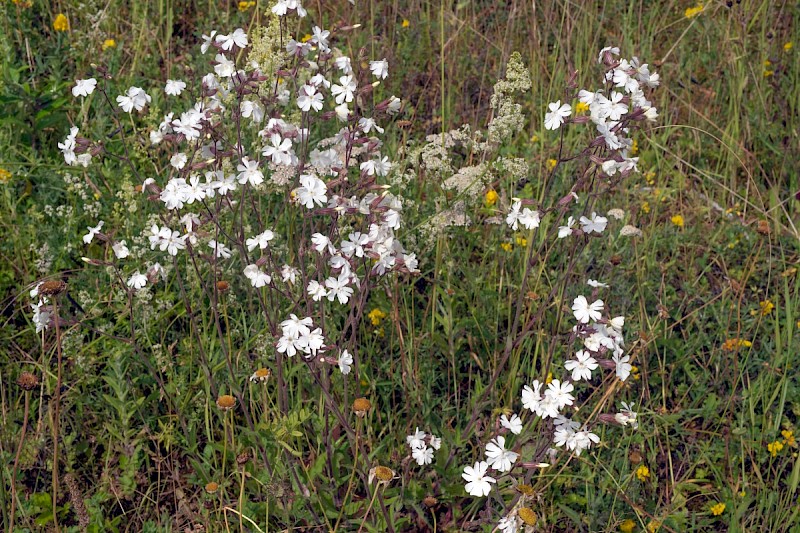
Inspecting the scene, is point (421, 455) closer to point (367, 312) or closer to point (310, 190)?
point (310, 190)

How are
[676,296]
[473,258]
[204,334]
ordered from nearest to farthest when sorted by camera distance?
1. [204,334]
2. [676,296]
3. [473,258]

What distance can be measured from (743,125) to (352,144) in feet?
8.73

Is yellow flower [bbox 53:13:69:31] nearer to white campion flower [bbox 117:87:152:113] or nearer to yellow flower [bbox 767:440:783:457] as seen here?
white campion flower [bbox 117:87:152:113]

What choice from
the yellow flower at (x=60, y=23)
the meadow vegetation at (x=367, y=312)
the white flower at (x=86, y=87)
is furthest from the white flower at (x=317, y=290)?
the yellow flower at (x=60, y=23)

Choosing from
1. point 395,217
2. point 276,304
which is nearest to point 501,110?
point 395,217

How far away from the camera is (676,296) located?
298 cm

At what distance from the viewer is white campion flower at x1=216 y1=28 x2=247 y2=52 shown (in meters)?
1.86

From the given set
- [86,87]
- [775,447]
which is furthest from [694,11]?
[86,87]

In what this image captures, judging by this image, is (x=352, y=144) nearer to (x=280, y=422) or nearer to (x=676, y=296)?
(x=280, y=422)

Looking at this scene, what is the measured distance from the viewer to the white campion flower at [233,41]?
6.11 feet

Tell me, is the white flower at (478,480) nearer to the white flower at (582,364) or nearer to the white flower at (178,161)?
the white flower at (582,364)

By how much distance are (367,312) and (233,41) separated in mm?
1173

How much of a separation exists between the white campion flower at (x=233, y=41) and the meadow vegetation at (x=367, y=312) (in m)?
0.01

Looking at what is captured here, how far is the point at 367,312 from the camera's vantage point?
2789 mm
